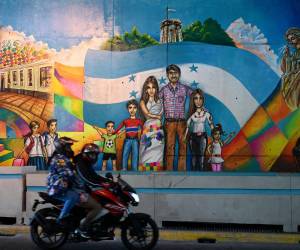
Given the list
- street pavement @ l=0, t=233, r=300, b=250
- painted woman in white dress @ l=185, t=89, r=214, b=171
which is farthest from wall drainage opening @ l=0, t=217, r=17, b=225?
painted woman in white dress @ l=185, t=89, r=214, b=171

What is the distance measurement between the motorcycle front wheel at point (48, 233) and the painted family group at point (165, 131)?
16.0 feet

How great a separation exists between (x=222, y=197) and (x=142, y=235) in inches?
104

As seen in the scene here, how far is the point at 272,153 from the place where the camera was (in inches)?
497

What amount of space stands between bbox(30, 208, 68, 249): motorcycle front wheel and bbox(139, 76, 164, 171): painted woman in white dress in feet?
16.2

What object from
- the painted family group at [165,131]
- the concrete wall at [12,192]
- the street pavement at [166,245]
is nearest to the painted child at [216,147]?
the painted family group at [165,131]

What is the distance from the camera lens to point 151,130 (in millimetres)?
13008

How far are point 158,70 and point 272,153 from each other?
3.35m

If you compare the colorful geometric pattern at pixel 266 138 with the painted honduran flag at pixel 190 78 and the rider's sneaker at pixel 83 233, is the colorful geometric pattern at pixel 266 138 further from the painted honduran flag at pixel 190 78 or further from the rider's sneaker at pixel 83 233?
the rider's sneaker at pixel 83 233

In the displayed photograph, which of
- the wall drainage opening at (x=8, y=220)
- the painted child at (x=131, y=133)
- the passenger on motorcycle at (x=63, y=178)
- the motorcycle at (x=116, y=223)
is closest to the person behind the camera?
the motorcycle at (x=116, y=223)

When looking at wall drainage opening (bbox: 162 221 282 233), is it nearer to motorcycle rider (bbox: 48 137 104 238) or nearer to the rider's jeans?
motorcycle rider (bbox: 48 137 104 238)

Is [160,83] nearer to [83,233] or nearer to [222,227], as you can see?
[222,227]

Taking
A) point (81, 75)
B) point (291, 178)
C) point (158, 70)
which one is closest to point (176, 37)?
point (158, 70)

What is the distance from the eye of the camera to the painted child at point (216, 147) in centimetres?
1272

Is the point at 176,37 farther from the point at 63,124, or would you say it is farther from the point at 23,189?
the point at 23,189
